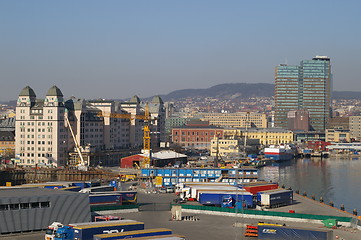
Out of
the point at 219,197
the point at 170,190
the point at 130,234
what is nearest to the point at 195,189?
the point at 219,197

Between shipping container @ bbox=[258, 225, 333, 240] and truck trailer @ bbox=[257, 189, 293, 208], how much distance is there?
835cm

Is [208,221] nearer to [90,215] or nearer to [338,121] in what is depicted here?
[90,215]

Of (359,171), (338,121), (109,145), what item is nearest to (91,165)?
(109,145)

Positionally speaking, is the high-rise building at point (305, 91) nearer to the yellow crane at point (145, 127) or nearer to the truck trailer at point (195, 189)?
the yellow crane at point (145, 127)

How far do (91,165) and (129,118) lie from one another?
1265 cm

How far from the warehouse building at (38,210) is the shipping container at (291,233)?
683cm

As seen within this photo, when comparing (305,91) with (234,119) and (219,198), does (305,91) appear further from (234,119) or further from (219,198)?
(219,198)

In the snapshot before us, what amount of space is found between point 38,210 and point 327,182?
98.4 ft

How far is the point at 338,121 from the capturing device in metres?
138

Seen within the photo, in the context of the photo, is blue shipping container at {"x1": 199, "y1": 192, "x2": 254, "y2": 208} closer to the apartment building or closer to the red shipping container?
the red shipping container

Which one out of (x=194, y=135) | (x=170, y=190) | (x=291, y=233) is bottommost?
(x=170, y=190)

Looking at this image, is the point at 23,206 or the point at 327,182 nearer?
the point at 23,206

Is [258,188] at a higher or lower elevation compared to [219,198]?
higher

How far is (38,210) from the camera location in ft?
80.1
